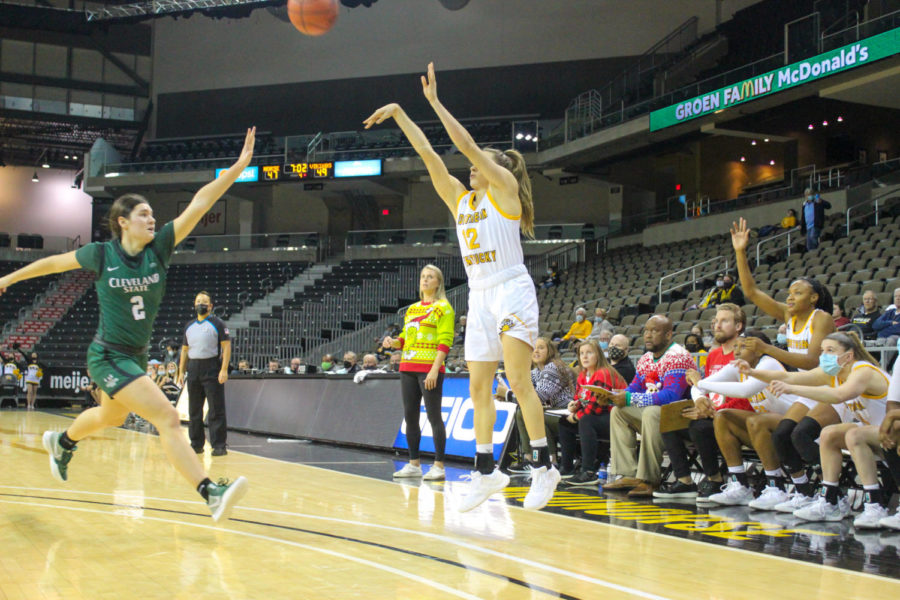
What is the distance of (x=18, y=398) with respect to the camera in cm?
2319

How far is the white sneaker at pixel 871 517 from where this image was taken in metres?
5.01

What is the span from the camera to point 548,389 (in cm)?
810

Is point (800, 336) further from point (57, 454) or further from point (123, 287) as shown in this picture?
point (57, 454)

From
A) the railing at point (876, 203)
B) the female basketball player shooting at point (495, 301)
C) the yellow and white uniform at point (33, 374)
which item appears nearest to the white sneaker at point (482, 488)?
the female basketball player shooting at point (495, 301)

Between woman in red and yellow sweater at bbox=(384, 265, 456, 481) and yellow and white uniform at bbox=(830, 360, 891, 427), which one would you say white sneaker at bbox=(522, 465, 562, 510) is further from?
woman in red and yellow sweater at bbox=(384, 265, 456, 481)

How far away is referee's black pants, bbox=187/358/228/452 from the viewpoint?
29.7 feet

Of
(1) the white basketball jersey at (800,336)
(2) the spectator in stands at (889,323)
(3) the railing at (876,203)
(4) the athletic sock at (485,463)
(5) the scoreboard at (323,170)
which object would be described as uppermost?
(5) the scoreboard at (323,170)

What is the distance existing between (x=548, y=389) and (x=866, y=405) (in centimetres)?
321

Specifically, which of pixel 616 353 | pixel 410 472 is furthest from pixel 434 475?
pixel 616 353

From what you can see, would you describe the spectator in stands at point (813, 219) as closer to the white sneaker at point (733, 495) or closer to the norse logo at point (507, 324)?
the white sneaker at point (733, 495)

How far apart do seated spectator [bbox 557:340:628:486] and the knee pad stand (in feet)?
5.73

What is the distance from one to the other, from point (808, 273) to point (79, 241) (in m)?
31.8

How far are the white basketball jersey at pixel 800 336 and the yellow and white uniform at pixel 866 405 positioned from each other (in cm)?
48

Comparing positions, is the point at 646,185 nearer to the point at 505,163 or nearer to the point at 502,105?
the point at 502,105
